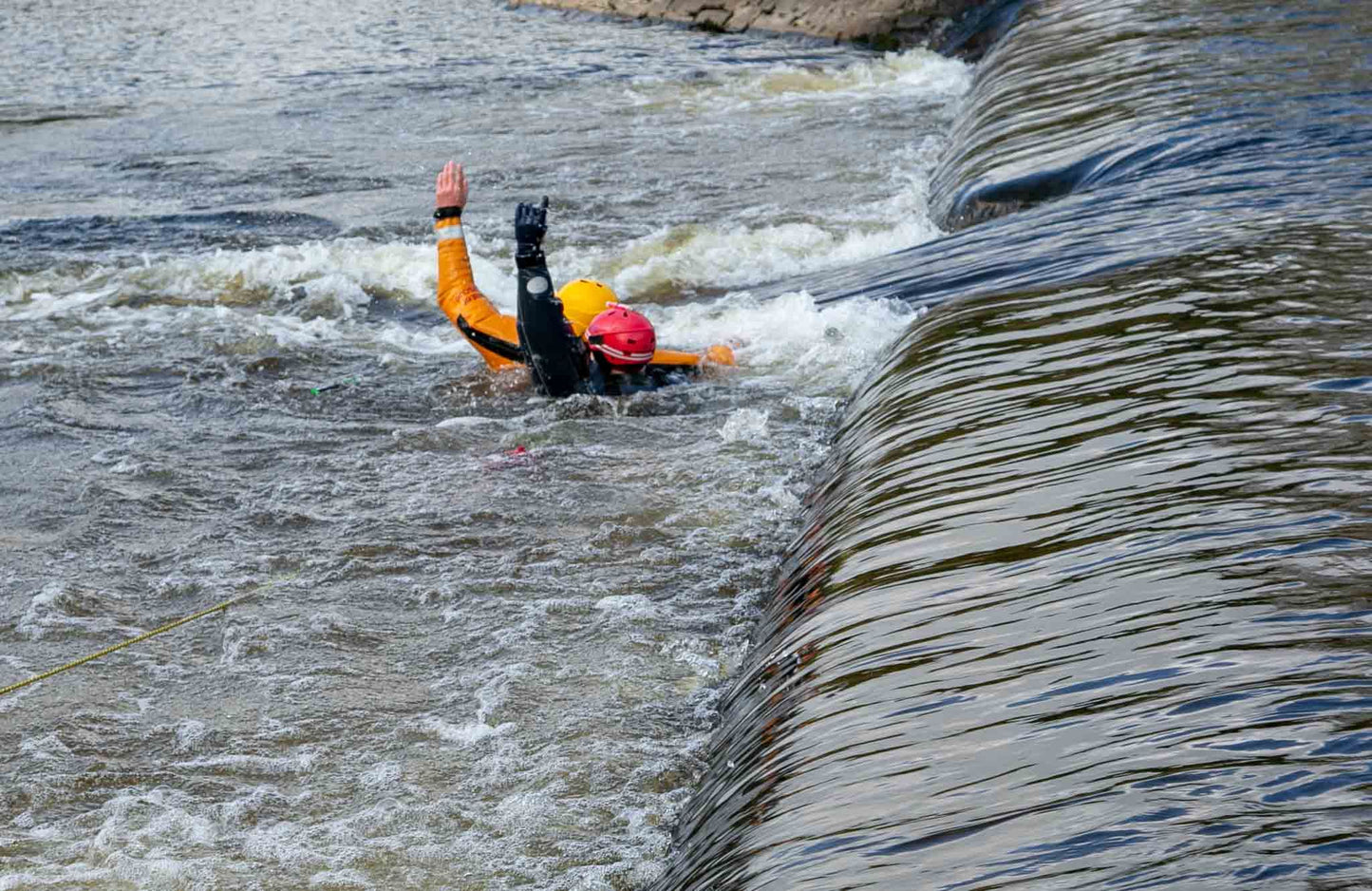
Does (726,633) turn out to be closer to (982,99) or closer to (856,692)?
(856,692)

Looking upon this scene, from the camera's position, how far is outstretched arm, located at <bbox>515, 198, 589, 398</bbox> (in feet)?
24.6

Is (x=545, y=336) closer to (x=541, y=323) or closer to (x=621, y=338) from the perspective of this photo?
(x=541, y=323)

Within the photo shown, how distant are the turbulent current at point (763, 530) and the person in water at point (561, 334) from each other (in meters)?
0.25

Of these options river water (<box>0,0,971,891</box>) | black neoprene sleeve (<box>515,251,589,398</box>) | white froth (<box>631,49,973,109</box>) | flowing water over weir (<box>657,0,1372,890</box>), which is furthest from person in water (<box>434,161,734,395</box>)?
white froth (<box>631,49,973,109</box>)

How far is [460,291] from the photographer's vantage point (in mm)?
8219

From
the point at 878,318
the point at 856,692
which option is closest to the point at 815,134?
the point at 878,318

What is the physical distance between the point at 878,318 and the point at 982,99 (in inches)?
233

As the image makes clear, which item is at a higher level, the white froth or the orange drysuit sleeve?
the white froth

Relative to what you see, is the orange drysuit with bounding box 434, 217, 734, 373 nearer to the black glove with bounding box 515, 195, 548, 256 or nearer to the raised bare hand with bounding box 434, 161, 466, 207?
the raised bare hand with bounding box 434, 161, 466, 207

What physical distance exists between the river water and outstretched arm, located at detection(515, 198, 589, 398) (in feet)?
0.58

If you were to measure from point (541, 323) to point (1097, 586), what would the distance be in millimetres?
4368

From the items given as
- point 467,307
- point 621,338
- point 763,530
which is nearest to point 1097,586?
point 763,530

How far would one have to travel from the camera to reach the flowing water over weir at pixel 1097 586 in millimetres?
2914

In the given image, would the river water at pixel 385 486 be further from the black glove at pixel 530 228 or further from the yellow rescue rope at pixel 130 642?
the black glove at pixel 530 228
